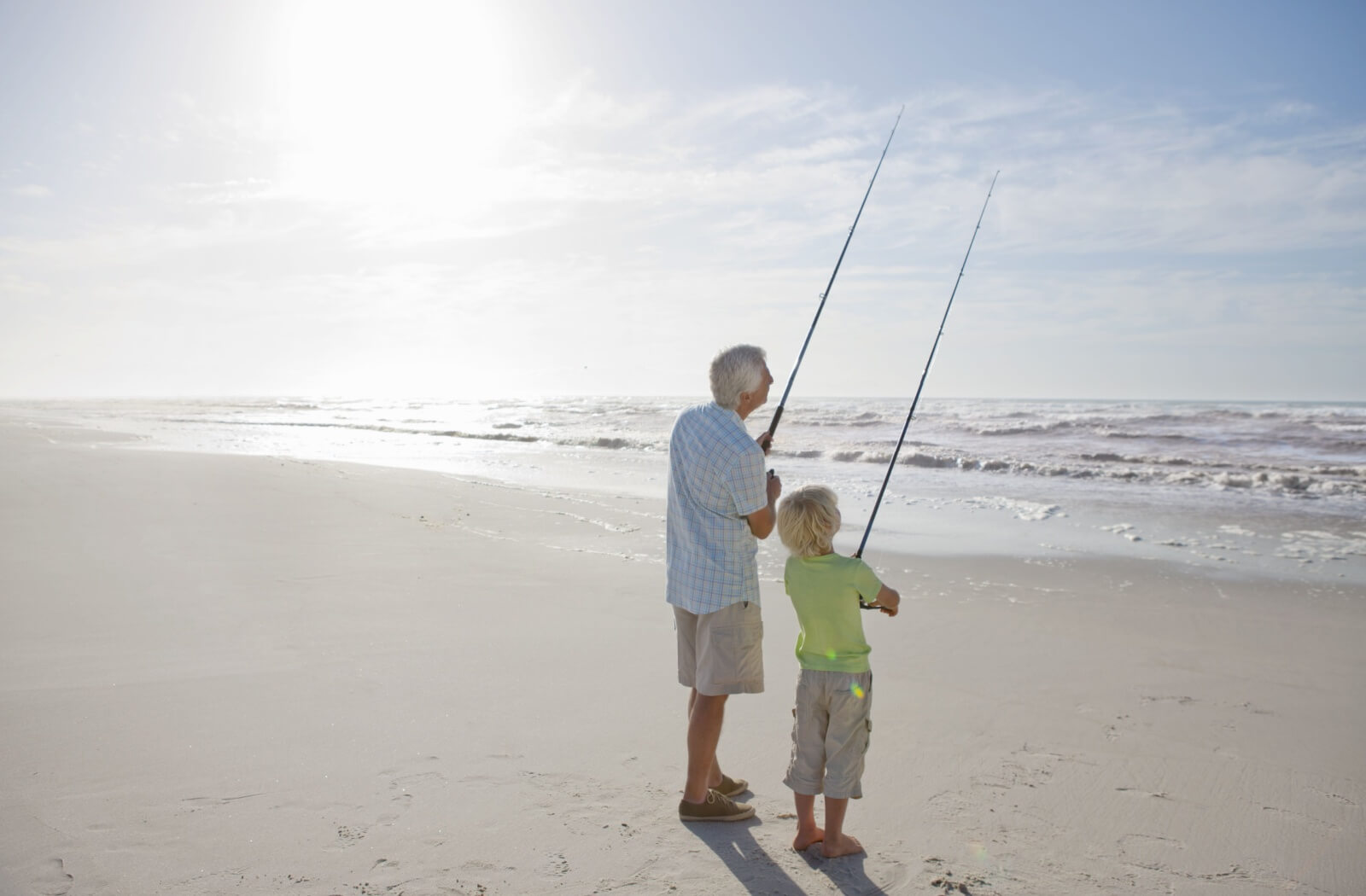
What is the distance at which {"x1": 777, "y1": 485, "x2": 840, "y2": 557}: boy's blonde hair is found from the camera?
2.40 m

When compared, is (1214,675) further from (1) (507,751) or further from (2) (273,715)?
(2) (273,715)

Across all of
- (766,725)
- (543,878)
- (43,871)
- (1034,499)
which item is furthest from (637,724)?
(1034,499)

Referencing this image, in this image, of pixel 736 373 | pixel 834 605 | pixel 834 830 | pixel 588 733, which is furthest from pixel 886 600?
pixel 588 733

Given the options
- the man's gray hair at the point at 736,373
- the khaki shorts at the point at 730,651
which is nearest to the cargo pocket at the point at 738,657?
the khaki shorts at the point at 730,651

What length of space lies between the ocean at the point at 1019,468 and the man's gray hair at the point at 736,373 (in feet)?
17.2

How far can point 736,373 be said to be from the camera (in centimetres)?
254

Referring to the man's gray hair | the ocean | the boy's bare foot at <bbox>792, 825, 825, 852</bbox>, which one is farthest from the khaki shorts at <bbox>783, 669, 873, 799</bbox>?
the ocean

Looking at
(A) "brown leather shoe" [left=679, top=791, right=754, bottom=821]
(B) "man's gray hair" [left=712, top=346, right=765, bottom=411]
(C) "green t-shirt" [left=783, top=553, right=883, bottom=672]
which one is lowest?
(A) "brown leather shoe" [left=679, top=791, right=754, bottom=821]

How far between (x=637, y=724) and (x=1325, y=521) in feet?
31.1

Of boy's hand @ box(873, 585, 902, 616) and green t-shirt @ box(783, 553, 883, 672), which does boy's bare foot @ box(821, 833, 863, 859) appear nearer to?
green t-shirt @ box(783, 553, 883, 672)

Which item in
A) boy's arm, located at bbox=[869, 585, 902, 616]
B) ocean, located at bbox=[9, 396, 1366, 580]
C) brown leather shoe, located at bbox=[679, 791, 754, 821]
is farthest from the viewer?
ocean, located at bbox=[9, 396, 1366, 580]

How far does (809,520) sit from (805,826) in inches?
36.6

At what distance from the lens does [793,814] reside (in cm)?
277

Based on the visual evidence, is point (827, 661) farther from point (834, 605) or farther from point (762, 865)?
point (762, 865)
